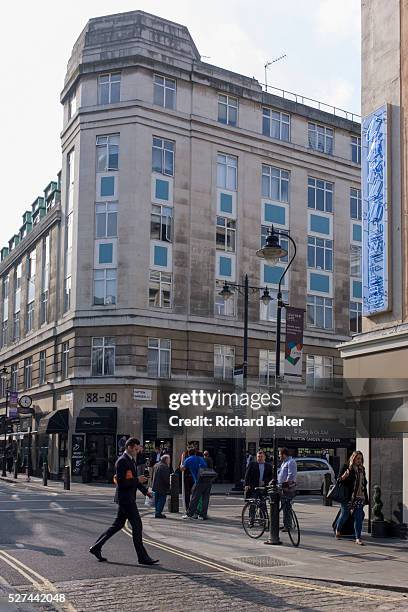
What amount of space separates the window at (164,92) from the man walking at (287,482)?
104ft

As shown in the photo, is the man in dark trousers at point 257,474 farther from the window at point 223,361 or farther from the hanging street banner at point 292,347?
the window at point 223,361

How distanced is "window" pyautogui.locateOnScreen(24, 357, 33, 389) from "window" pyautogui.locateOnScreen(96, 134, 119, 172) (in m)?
15.3

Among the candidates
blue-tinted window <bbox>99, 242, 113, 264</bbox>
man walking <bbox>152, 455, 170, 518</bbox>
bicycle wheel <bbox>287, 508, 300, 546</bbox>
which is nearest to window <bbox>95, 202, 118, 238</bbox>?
blue-tinted window <bbox>99, 242, 113, 264</bbox>

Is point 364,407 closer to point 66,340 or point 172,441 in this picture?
point 172,441

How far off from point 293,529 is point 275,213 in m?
34.7

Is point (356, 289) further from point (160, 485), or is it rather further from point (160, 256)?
point (160, 485)

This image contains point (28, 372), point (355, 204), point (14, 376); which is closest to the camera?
point (355, 204)

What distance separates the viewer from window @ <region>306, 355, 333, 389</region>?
49.0 metres

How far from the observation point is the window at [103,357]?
139 feet

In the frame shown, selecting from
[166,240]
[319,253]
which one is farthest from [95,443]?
[319,253]

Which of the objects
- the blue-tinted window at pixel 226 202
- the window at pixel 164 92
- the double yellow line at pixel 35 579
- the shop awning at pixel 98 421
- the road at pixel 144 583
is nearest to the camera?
the double yellow line at pixel 35 579

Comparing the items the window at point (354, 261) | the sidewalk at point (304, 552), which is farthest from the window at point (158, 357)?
the sidewalk at point (304, 552)

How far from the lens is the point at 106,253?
1721 inches

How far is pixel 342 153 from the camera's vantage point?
171 feet
